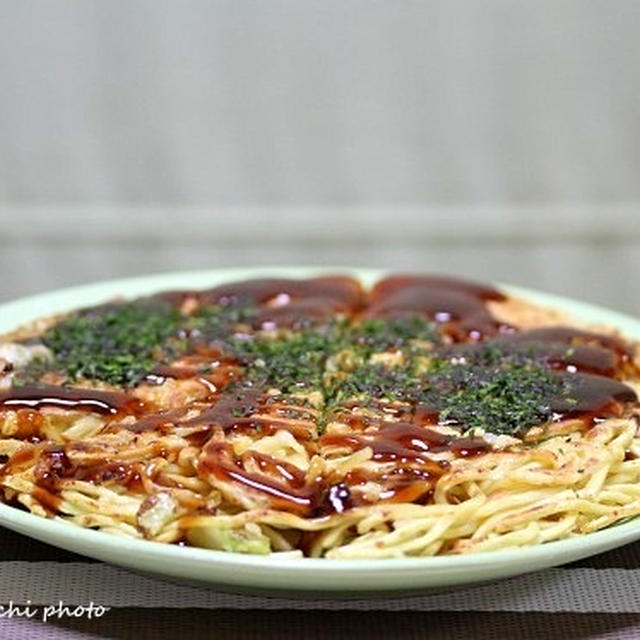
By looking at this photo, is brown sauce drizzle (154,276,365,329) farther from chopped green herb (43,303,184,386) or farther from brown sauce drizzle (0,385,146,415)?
brown sauce drizzle (0,385,146,415)

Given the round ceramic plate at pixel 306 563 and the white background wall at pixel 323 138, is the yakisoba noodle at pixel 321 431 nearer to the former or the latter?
the round ceramic plate at pixel 306 563

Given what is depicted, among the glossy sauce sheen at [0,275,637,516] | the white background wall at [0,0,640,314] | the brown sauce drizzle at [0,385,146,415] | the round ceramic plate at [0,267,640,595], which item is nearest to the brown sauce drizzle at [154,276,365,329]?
the glossy sauce sheen at [0,275,637,516]

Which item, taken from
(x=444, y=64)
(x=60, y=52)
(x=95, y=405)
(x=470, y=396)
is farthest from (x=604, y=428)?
(x=60, y=52)

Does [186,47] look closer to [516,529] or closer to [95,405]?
[95,405]

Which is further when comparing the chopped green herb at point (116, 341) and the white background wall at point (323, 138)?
the white background wall at point (323, 138)

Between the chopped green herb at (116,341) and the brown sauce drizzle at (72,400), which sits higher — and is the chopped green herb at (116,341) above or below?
below

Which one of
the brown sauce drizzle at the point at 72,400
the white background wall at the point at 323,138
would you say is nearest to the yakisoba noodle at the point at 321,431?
the brown sauce drizzle at the point at 72,400

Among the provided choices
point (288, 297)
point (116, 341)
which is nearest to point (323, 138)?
point (288, 297)
